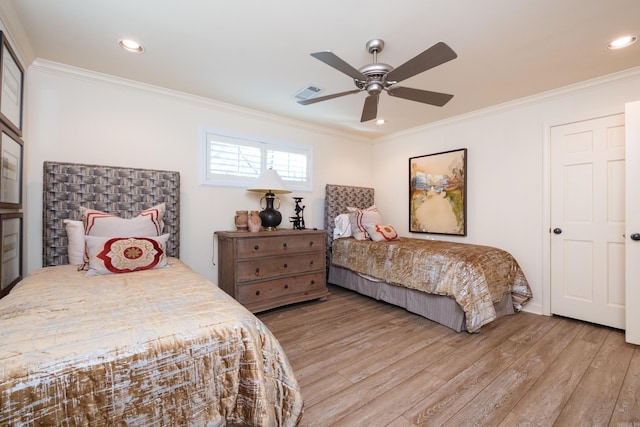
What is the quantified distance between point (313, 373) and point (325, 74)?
8.28 ft

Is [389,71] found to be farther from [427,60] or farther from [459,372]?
[459,372]

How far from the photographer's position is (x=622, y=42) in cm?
213

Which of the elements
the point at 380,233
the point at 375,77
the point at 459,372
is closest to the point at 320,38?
the point at 375,77

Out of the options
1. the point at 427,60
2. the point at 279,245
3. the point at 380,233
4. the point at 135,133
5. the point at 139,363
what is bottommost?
the point at 139,363

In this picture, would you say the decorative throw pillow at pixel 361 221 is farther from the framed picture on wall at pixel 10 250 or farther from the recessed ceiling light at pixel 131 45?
the framed picture on wall at pixel 10 250

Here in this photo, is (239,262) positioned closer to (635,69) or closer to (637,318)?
(637,318)

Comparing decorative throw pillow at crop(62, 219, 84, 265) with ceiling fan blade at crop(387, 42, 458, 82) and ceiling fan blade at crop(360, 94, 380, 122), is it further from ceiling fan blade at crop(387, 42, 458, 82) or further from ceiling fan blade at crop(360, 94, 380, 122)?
ceiling fan blade at crop(387, 42, 458, 82)

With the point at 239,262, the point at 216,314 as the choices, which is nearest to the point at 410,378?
the point at 216,314

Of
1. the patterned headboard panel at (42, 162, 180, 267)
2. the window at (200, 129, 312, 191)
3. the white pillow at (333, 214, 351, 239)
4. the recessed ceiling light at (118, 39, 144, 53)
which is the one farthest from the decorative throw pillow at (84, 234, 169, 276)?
the white pillow at (333, 214, 351, 239)

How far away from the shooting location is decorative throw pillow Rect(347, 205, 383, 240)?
3918 mm

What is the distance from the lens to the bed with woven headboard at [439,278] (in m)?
2.57

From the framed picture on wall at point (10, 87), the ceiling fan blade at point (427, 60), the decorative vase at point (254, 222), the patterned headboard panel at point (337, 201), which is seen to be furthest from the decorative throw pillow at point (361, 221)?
the framed picture on wall at point (10, 87)

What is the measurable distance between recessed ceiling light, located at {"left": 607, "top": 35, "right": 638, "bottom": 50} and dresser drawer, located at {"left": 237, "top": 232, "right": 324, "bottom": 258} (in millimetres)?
3091

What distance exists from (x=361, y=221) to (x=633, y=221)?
2648mm
